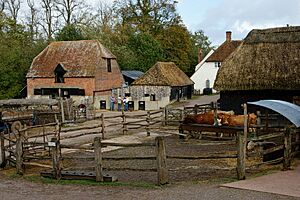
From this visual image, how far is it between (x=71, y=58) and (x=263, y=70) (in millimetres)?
25880

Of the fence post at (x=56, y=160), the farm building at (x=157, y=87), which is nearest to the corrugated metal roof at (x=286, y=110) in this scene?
the fence post at (x=56, y=160)

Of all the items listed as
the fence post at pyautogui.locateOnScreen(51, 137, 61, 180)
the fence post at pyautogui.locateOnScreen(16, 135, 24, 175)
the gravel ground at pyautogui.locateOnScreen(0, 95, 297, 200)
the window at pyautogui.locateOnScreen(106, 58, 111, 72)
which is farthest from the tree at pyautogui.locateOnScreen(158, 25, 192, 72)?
the fence post at pyautogui.locateOnScreen(51, 137, 61, 180)

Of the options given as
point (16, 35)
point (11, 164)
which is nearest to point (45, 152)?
point (11, 164)

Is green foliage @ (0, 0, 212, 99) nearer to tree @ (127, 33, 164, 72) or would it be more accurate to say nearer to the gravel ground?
tree @ (127, 33, 164, 72)

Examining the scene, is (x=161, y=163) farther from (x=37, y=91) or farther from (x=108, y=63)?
(x=37, y=91)

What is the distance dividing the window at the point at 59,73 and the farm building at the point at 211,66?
75.6ft

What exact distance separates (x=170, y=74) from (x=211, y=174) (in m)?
36.7

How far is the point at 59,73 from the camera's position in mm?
46594

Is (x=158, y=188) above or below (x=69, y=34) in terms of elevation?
below

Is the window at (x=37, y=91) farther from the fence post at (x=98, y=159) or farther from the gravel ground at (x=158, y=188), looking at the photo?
the fence post at (x=98, y=159)

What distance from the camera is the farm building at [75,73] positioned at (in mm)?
44938

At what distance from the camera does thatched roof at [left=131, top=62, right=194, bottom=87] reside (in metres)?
46.9

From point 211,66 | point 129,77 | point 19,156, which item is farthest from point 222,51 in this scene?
point 19,156

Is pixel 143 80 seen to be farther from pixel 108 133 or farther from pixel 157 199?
pixel 157 199
